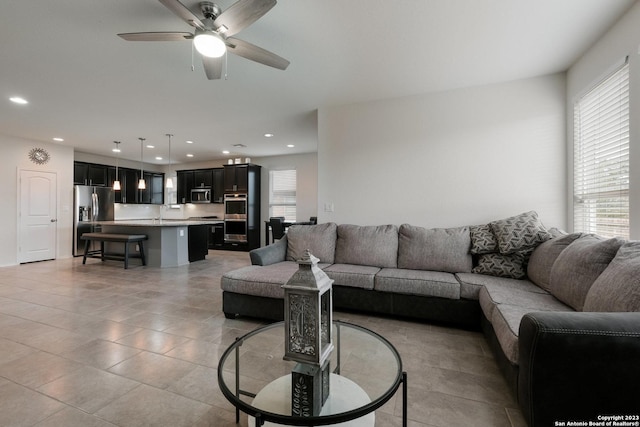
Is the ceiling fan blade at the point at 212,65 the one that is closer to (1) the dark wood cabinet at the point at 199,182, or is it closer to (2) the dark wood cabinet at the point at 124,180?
(1) the dark wood cabinet at the point at 199,182

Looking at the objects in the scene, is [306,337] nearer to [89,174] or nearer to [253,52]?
[253,52]

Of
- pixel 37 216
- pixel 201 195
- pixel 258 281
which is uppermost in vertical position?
pixel 201 195

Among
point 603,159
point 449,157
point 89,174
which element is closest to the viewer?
point 603,159

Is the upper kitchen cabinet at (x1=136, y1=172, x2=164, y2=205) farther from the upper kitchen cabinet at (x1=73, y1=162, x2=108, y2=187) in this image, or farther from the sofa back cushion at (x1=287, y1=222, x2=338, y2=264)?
the sofa back cushion at (x1=287, y1=222, x2=338, y2=264)

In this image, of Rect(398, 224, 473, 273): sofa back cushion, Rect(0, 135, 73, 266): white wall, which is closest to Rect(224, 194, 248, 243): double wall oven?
Rect(0, 135, 73, 266): white wall

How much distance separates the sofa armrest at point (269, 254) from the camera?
3232 mm

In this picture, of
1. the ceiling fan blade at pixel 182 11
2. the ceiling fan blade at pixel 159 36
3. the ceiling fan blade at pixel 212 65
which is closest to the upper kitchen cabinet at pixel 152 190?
the ceiling fan blade at pixel 212 65

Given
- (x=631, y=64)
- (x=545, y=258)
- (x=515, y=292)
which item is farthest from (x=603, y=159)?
(x=515, y=292)

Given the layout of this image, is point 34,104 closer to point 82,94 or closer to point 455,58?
point 82,94

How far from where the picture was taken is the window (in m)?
7.64

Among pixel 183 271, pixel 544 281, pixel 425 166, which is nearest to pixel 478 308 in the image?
pixel 544 281

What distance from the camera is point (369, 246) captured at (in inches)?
130

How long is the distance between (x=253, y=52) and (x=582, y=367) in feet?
8.65

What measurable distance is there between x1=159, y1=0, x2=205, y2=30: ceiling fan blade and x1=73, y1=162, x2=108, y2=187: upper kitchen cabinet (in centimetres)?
699
